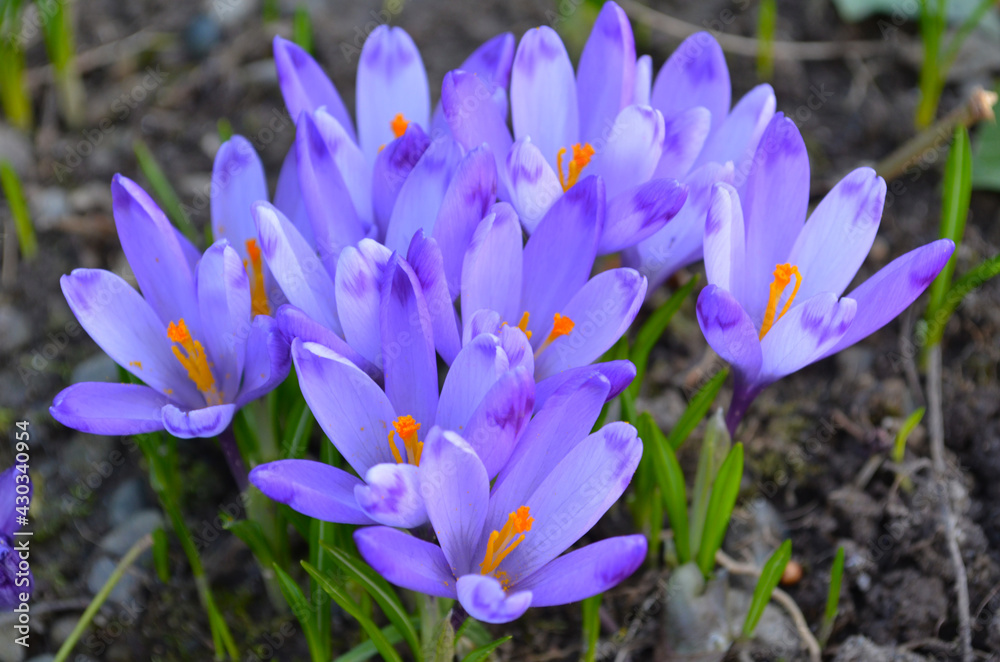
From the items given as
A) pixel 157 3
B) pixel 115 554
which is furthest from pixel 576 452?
pixel 157 3

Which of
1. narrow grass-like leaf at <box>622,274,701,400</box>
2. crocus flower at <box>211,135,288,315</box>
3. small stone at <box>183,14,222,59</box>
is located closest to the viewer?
crocus flower at <box>211,135,288,315</box>

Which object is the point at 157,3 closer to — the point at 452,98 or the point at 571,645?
the point at 452,98

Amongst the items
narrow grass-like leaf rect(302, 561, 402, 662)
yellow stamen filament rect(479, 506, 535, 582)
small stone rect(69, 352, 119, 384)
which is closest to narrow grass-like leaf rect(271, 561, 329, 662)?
narrow grass-like leaf rect(302, 561, 402, 662)

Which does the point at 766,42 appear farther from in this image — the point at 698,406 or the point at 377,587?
the point at 377,587

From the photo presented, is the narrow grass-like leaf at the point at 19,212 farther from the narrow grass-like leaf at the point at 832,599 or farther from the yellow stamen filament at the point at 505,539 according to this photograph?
the narrow grass-like leaf at the point at 832,599

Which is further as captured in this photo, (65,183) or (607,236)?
(65,183)

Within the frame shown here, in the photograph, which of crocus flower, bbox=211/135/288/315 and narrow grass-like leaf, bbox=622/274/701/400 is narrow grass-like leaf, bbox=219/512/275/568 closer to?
crocus flower, bbox=211/135/288/315

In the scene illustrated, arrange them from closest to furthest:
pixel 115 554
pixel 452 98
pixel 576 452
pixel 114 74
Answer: pixel 576 452, pixel 452 98, pixel 115 554, pixel 114 74
